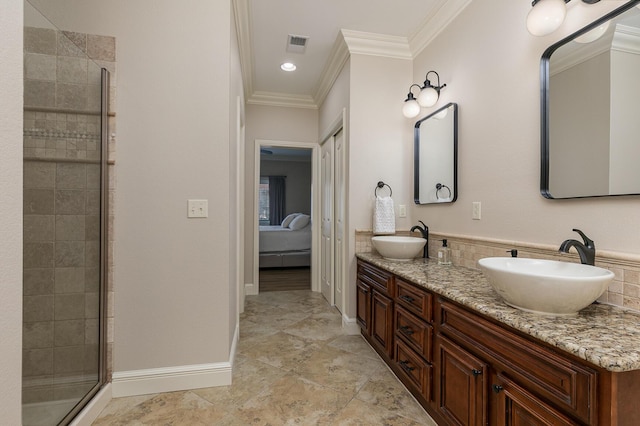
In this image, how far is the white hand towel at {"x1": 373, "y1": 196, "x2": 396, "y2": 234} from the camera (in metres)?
2.77

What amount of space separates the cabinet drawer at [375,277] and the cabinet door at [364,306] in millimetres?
66

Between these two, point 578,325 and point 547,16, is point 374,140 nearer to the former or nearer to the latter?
point 547,16

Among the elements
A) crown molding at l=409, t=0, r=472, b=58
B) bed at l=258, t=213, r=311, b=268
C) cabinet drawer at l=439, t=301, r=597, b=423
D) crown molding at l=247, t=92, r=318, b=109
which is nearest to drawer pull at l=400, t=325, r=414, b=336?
cabinet drawer at l=439, t=301, r=597, b=423

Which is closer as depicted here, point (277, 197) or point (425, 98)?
point (425, 98)

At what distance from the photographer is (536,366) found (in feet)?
3.46

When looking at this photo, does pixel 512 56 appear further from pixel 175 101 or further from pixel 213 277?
pixel 213 277

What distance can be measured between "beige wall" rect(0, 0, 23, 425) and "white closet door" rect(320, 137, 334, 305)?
312 centimetres

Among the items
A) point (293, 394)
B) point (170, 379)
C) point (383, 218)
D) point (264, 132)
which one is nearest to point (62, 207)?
point (170, 379)

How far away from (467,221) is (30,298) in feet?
8.21

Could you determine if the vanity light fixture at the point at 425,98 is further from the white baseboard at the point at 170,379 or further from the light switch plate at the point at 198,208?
the white baseboard at the point at 170,379

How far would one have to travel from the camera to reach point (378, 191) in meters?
2.94

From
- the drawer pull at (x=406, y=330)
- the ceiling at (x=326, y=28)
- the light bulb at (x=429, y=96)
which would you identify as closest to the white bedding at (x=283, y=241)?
the ceiling at (x=326, y=28)

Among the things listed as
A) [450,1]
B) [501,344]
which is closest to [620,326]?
[501,344]

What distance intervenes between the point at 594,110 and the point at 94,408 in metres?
2.87
